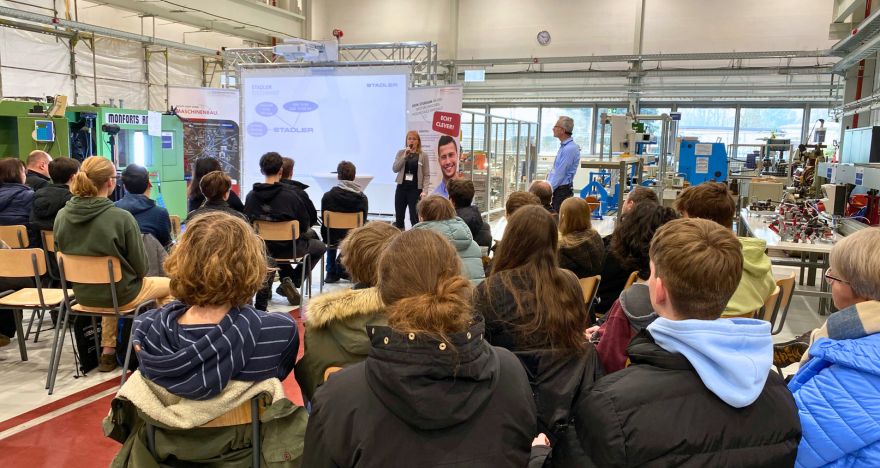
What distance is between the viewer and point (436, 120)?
7555 mm

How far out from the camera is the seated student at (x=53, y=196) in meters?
4.12

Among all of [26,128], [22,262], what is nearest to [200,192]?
[22,262]

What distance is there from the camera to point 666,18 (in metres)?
12.7

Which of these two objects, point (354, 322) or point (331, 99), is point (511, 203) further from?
point (331, 99)

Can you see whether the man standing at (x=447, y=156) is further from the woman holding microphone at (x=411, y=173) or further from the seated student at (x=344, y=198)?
the seated student at (x=344, y=198)

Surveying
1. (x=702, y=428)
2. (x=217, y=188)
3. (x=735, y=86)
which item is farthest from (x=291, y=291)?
(x=735, y=86)

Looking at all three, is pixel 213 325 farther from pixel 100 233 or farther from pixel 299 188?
pixel 299 188

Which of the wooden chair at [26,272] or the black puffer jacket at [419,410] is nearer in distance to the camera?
the black puffer jacket at [419,410]

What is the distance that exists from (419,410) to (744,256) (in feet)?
7.68

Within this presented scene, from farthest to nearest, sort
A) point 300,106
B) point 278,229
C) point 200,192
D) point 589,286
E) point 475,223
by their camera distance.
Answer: point 300,106 → point 200,192 → point 278,229 → point 475,223 → point 589,286

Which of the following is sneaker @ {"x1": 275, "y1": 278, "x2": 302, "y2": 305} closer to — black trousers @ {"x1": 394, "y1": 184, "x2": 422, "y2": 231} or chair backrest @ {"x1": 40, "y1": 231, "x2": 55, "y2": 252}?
chair backrest @ {"x1": 40, "y1": 231, "x2": 55, "y2": 252}

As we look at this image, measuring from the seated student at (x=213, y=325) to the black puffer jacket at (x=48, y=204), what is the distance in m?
2.94

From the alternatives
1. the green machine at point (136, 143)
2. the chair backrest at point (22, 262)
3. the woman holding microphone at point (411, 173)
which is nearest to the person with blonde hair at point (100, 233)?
the chair backrest at point (22, 262)

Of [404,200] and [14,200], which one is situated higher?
[14,200]
